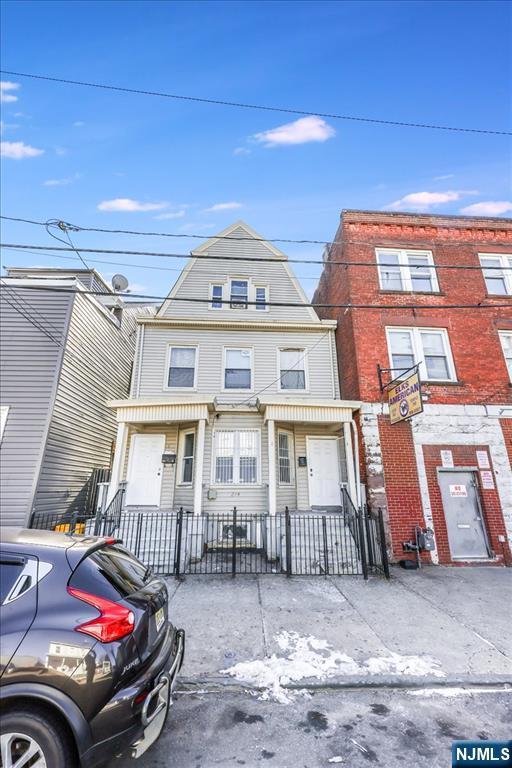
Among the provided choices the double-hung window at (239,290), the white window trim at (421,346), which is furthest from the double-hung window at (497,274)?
the double-hung window at (239,290)

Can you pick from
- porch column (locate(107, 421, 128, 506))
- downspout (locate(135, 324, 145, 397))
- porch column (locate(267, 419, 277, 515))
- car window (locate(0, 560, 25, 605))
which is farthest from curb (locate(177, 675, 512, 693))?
downspout (locate(135, 324, 145, 397))

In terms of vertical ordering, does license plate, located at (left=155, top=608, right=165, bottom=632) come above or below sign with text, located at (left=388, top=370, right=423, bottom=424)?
below

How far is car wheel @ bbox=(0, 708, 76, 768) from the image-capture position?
1971 millimetres

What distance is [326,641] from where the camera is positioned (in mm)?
4645

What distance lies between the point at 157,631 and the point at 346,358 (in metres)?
9.61

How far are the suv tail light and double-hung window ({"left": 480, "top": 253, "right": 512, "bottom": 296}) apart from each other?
43.5ft

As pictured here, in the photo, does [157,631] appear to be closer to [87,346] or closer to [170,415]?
[170,415]

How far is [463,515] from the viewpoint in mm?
9055

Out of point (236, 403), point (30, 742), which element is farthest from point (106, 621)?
point (236, 403)

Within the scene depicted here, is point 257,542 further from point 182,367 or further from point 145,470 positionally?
point 182,367

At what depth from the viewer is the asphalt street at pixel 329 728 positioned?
2.66 m

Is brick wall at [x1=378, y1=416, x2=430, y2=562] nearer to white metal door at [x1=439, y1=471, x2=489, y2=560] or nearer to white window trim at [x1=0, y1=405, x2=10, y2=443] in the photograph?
white metal door at [x1=439, y1=471, x2=489, y2=560]

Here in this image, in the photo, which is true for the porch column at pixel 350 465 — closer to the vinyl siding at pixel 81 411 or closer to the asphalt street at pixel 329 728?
the asphalt street at pixel 329 728

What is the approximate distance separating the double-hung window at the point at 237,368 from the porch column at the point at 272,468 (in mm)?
1906
